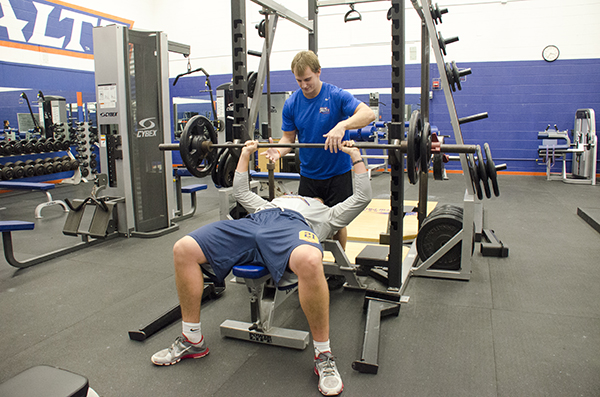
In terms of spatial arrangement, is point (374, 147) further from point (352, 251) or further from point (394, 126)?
point (352, 251)

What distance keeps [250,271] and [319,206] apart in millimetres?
538

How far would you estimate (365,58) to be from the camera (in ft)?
25.3

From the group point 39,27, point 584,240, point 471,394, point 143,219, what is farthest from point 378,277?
point 39,27

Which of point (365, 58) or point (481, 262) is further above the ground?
point (365, 58)

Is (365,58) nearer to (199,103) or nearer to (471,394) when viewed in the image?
(199,103)

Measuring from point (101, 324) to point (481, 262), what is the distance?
7.80ft

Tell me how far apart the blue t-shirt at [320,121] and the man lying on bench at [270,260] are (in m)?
0.45

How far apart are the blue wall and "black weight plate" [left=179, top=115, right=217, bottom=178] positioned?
585 cm

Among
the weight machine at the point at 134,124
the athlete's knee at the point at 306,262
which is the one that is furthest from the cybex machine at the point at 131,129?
the athlete's knee at the point at 306,262

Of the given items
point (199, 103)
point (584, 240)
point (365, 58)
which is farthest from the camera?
point (199, 103)

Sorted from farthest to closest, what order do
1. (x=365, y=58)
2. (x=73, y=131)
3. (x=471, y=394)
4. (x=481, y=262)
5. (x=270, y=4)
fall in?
(x=365, y=58)
(x=73, y=131)
(x=481, y=262)
(x=270, y=4)
(x=471, y=394)

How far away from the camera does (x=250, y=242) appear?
1.69 m

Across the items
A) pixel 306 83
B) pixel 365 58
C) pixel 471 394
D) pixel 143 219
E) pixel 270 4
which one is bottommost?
pixel 471 394

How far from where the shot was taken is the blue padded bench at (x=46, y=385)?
73 cm
